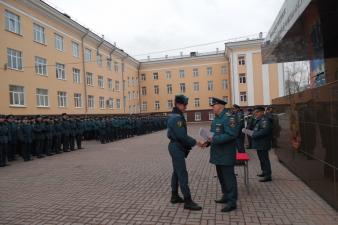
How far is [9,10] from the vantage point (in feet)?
67.4

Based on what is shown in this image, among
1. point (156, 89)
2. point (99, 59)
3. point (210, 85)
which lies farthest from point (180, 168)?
point (156, 89)

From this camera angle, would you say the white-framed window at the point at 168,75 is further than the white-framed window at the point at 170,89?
No

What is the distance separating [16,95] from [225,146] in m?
19.5

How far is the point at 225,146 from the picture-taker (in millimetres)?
5004

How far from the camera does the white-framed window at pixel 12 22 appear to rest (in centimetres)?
2046

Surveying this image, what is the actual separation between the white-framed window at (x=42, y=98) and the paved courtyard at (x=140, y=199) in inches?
594

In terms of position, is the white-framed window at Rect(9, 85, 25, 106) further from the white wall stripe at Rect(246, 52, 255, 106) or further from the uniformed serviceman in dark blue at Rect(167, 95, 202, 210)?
the white wall stripe at Rect(246, 52, 255, 106)

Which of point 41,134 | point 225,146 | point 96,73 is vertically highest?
point 96,73

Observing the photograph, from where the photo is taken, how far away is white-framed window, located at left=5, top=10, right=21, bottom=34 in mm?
20456

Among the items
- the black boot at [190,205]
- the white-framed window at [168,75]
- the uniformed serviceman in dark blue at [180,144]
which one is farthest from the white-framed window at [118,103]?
the black boot at [190,205]

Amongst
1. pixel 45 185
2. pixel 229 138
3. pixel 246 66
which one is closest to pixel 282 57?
pixel 229 138

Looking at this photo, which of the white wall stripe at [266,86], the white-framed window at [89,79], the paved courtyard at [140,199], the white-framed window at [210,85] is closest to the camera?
the paved courtyard at [140,199]

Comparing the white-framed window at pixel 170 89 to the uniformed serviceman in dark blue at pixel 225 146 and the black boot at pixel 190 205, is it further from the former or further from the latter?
the black boot at pixel 190 205

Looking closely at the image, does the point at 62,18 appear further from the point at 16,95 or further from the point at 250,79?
the point at 250,79
